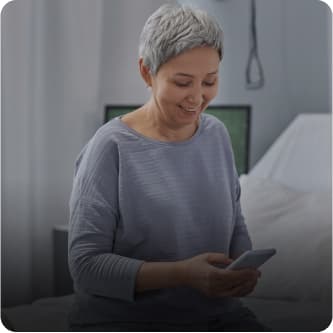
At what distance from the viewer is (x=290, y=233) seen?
1.06 m

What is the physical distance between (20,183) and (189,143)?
28 centimetres

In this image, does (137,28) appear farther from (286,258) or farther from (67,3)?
(286,258)

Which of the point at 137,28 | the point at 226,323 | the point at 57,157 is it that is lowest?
the point at 226,323

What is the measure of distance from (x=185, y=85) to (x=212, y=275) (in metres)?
0.29

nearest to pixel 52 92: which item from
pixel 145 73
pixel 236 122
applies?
pixel 145 73

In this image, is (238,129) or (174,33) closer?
(174,33)

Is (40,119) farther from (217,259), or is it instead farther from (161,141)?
(217,259)

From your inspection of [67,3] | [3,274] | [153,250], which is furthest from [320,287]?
[67,3]

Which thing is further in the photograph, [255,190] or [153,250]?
[255,190]

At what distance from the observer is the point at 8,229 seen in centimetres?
99

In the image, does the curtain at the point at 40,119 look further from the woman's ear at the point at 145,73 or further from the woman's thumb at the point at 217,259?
the woman's thumb at the point at 217,259

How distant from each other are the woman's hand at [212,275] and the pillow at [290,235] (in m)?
0.06

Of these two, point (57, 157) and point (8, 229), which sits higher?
point (57, 157)

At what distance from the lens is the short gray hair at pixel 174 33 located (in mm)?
895
